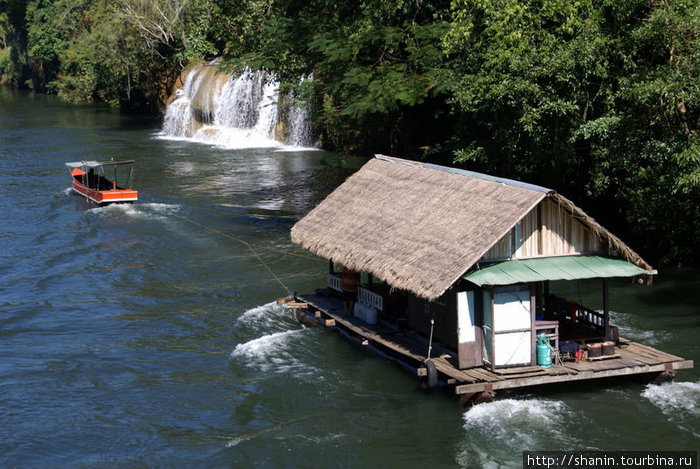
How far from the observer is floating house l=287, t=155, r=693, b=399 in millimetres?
18203

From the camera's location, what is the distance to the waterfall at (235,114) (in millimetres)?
55906

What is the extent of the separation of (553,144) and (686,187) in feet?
15.5

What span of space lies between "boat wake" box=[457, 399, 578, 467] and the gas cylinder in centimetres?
79

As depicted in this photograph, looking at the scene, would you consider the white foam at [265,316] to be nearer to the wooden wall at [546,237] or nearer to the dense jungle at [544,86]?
the dense jungle at [544,86]

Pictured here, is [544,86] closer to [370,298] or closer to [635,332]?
[635,332]

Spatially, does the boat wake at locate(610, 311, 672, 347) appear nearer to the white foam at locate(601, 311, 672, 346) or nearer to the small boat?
the white foam at locate(601, 311, 672, 346)

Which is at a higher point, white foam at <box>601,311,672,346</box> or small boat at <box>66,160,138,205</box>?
small boat at <box>66,160,138,205</box>

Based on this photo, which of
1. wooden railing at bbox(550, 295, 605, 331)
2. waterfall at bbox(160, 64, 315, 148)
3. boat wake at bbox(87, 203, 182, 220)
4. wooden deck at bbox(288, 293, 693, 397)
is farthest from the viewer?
waterfall at bbox(160, 64, 315, 148)

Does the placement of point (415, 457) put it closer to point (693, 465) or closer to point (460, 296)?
point (460, 296)

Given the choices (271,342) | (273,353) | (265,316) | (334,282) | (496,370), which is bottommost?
(273,353)

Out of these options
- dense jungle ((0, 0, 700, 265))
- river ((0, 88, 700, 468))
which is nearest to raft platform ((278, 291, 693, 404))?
river ((0, 88, 700, 468))

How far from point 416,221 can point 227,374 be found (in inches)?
219

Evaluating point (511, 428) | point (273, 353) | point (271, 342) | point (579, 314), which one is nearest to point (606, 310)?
point (579, 314)

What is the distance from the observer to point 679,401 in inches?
730
